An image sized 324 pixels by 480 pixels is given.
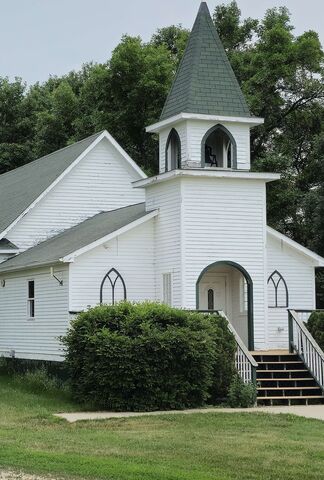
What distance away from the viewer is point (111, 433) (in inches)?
658

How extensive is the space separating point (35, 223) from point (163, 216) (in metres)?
7.16

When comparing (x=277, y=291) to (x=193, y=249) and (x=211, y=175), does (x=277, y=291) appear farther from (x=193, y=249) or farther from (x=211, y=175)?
(x=211, y=175)

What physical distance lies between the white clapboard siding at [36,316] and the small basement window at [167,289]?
112 inches

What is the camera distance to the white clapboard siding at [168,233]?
83.1ft

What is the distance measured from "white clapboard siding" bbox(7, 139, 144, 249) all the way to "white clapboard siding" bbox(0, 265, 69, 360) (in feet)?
7.95

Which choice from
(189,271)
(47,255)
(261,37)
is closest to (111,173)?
(47,255)

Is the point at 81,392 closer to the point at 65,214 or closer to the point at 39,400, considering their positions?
the point at 39,400

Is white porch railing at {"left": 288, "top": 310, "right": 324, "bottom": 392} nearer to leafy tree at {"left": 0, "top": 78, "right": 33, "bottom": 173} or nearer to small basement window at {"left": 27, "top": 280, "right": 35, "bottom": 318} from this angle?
small basement window at {"left": 27, "top": 280, "right": 35, "bottom": 318}

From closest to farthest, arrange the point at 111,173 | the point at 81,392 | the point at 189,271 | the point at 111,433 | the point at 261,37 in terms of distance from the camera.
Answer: the point at 111,433
the point at 81,392
the point at 189,271
the point at 111,173
the point at 261,37

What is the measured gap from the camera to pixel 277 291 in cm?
2798

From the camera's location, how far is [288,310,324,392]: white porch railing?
76.2ft

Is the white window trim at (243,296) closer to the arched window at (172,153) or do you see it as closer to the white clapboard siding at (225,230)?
the white clapboard siding at (225,230)

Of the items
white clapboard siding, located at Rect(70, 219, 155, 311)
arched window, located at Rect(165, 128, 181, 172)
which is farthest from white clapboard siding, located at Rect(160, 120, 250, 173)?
white clapboard siding, located at Rect(70, 219, 155, 311)

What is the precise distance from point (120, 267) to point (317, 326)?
5.92 metres
